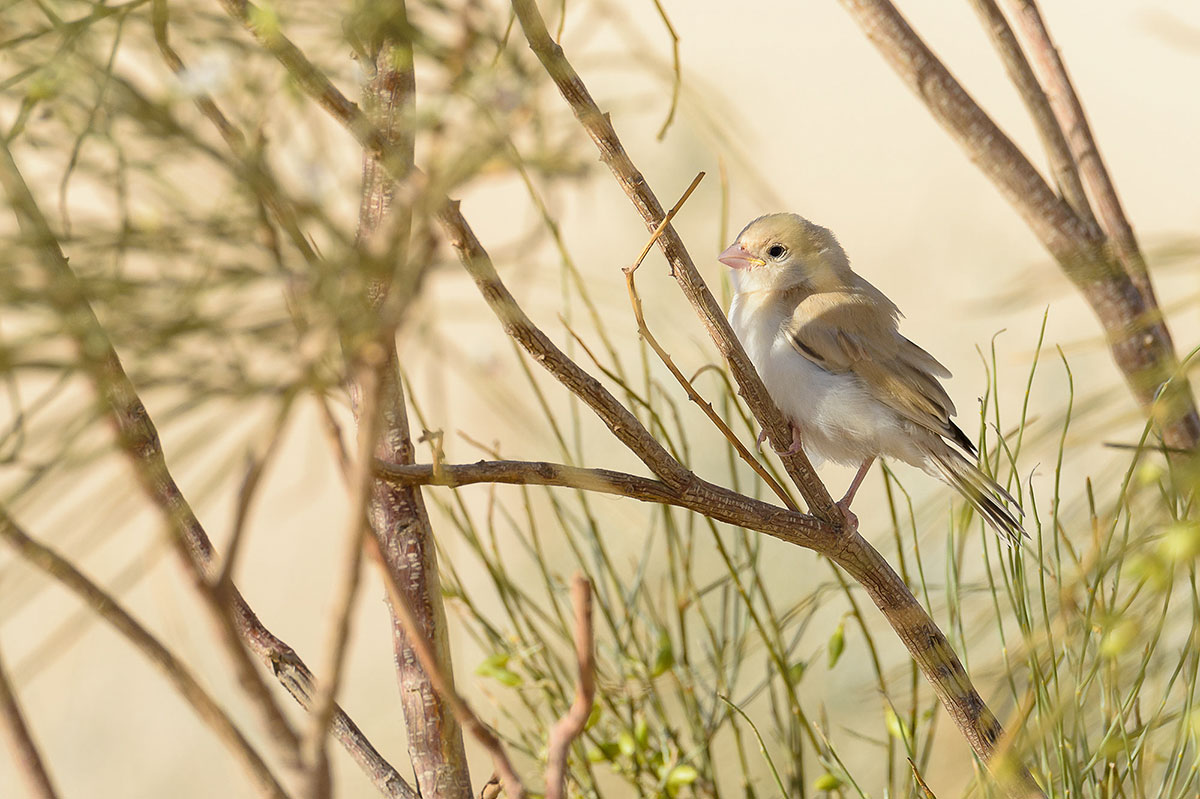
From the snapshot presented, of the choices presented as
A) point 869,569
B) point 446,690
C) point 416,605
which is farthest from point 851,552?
point 446,690

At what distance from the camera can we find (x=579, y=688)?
0.40 m

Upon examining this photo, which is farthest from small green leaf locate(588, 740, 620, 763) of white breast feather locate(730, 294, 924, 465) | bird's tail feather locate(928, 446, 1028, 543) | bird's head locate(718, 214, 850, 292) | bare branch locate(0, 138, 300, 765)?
bird's head locate(718, 214, 850, 292)

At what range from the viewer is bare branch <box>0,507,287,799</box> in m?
0.40

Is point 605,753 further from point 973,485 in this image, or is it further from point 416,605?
point 973,485

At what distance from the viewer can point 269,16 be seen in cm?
41

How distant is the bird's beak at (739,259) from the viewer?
166 centimetres

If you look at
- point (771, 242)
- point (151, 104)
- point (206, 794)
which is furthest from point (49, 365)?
point (206, 794)

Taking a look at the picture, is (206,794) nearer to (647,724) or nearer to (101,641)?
(101,641)

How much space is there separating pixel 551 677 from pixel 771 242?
0.88 m

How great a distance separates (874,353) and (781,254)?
0.82 ft

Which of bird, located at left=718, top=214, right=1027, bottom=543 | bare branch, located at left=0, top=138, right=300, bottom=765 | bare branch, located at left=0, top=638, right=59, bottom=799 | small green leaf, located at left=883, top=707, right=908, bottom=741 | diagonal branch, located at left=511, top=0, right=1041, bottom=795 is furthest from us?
bird, located at left=718, top=214, right=1027, bottom=543

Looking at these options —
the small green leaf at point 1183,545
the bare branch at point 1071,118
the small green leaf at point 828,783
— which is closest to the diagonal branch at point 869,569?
the small green leaf at point 828,783

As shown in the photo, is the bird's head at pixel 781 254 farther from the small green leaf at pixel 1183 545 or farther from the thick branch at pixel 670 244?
the small green leaf at pixel 1183 545

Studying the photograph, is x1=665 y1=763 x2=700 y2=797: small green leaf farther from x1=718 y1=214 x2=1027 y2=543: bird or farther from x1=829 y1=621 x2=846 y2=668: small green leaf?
x1=718 y1=214 x2=1027 y2=543: bird
